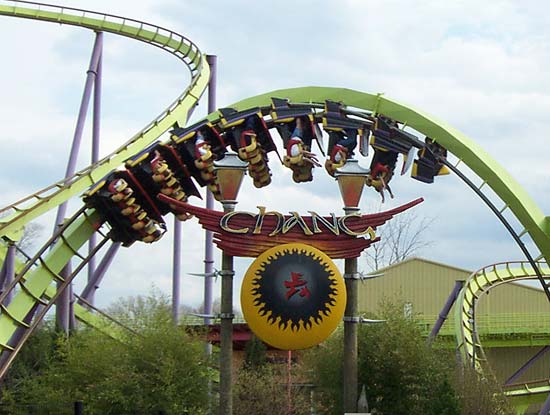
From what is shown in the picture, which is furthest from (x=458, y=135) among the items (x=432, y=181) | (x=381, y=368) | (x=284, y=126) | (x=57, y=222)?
(x=57, y=222)

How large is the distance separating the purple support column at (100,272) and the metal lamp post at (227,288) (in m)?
9.44

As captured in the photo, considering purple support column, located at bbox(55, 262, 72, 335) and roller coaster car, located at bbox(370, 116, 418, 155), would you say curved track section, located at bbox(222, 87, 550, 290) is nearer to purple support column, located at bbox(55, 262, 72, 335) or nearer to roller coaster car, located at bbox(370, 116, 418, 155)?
roller coaster car, located at bbox(370, 116, 418, 155)

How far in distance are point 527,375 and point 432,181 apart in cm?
2065

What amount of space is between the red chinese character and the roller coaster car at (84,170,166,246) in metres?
5.93

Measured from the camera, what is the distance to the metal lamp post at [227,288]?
16.5 meters

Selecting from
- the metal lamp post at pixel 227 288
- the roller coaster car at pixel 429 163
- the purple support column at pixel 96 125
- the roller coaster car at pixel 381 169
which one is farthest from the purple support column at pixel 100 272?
the metal lamp post at pixel 227 288

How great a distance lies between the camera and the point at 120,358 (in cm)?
2120

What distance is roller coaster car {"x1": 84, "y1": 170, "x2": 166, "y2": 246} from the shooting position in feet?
69.6

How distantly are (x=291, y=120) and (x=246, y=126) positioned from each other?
922 millimetres

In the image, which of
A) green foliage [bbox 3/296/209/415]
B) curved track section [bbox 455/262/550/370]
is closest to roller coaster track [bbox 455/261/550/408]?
curved track section [bbox 455/262/550/370]

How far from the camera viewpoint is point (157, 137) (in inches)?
955

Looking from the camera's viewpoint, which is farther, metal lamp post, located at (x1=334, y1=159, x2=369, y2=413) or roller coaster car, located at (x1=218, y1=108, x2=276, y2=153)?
roller coaster car, located at (x1=218, y1=108, x2=276, y2=153)

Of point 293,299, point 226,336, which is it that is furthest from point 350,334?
point 226,336

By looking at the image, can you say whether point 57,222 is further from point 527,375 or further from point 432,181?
point 527,375
